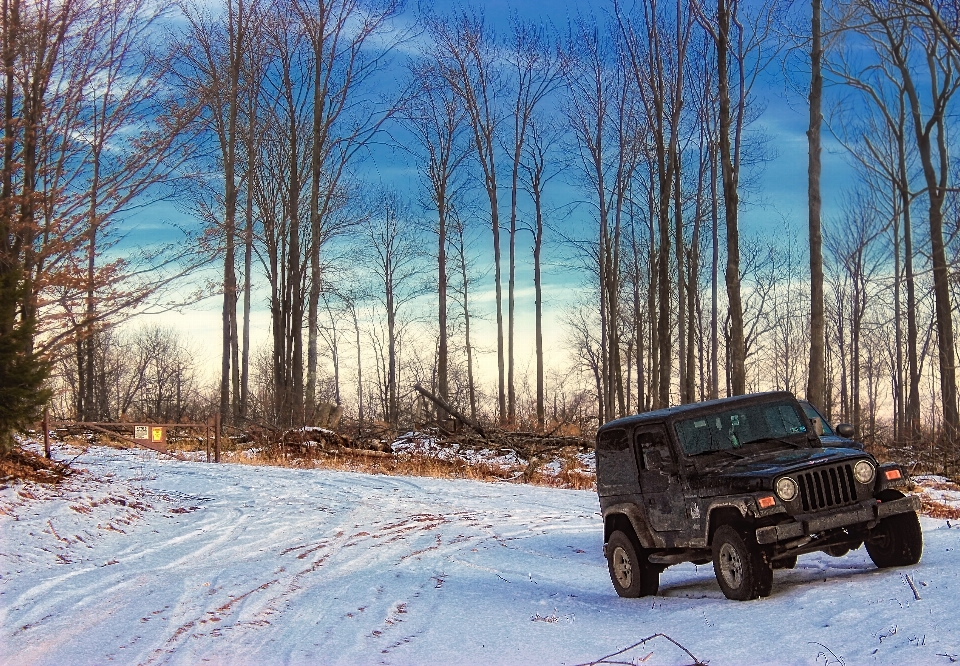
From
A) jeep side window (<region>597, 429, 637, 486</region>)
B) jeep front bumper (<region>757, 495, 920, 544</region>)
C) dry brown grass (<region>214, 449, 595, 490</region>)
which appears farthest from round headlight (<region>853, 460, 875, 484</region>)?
dry brown grass (<region>214, 449, 595, 490</region>)

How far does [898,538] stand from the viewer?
7.56m

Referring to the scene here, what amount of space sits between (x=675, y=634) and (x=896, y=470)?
8.72 ft

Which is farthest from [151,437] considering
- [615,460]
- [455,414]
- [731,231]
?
[615,460]

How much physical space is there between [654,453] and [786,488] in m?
1.53

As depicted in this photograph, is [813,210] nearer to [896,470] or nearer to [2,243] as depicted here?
[896,470]

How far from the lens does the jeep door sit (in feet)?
26.3

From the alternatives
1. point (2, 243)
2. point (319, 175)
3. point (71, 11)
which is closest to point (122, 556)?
point (2, 243)

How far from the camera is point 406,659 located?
20.7ft

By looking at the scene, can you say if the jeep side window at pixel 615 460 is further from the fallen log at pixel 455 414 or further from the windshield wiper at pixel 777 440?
the fallen log at pixel 455 414

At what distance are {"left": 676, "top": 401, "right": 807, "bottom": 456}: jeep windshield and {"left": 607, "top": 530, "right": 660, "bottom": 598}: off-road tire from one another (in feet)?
3.68

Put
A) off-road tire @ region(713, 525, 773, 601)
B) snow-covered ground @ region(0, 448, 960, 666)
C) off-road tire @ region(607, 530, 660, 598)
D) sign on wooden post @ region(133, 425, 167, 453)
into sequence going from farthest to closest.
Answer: sign on wooden post @ region(133, 425, 167, 453) → off-road tire @ region(607, 530, 660, 598) → off-road tire @ region(713, 525, 773, 601) → snow-covered ground @ region(0, 448, 960, 666)

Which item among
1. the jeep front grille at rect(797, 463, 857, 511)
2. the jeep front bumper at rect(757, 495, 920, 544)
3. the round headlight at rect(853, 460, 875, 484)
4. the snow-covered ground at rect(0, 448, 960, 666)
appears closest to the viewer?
the snow-covered ground at rect(0, 448, 960, 666)

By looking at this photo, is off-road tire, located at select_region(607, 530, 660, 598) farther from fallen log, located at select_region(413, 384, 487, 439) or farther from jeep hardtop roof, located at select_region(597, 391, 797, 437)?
fallen log, located at select_region(413, 384, 487, 439)

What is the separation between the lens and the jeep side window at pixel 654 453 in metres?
8.18
